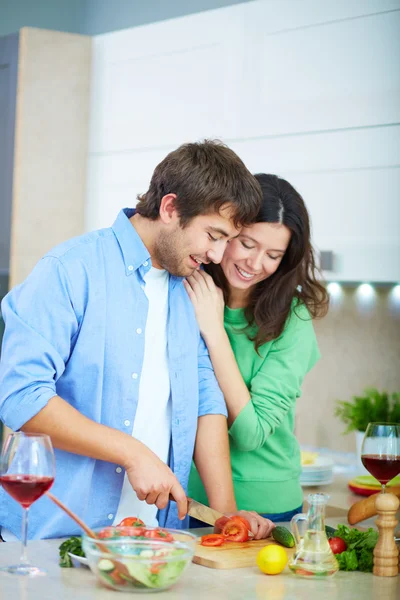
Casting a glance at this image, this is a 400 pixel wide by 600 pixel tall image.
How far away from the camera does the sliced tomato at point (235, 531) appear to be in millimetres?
1611

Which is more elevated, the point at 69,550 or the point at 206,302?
the point at 206,302

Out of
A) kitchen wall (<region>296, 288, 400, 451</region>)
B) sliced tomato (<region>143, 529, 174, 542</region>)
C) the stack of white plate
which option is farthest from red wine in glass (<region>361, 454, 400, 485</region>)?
kitchen wall (<region>296, 288, 400, 451</region>)

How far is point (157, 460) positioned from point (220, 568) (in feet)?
0.85

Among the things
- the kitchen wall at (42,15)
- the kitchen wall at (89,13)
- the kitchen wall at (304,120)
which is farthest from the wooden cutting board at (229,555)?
the kitchen wall at (42,15)

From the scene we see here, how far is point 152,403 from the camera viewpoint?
6.25 feet

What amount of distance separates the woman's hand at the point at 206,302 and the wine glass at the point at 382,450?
599 mm

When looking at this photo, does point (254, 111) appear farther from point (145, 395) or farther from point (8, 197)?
point (145, 395)

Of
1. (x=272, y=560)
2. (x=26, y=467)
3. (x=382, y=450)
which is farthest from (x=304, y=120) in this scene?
(x=26, y=467)

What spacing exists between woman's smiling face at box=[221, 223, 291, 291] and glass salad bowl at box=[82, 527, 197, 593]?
91 cm

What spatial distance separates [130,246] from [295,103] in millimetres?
1361

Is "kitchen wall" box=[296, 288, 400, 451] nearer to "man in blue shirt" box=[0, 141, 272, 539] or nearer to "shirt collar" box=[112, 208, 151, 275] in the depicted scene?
"man in blue shirt" box=[0, 141, 272, 539]

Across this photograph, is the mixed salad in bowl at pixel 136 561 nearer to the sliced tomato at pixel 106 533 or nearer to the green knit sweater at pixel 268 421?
the sliced tomato at pixel 106 533

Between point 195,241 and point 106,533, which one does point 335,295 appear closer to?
point 195,241

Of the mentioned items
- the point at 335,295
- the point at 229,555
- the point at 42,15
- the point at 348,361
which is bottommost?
the point at 229,555
